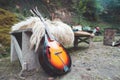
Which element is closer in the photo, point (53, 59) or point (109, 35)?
point (53, 59)

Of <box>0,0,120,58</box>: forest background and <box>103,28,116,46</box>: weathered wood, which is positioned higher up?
<box>0,0,120,58</box>: forest background

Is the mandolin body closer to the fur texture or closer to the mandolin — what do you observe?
the mandolin

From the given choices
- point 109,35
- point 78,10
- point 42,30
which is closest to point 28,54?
point 42,30

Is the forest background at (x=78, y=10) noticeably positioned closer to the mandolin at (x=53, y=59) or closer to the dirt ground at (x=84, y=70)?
the dirt ground at (x=84, y=70)

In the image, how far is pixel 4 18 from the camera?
188 inches

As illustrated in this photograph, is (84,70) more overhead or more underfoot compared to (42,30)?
more underfoot

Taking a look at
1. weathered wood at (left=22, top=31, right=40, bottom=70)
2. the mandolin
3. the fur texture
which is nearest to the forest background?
the fur texture

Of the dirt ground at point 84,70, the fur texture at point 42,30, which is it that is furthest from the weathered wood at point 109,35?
the fur texture at point 42,30

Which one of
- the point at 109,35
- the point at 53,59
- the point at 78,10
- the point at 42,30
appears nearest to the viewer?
the point at 53,59

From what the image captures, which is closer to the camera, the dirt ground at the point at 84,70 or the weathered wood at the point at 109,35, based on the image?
the dirt ground at the point at 84,70

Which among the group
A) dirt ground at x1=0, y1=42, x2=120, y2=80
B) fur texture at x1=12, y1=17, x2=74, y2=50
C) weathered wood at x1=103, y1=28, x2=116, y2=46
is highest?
fur texture at x1=12, y1=17, x2=74, y2=50

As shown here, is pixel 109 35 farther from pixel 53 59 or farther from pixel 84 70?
pixel 53 59

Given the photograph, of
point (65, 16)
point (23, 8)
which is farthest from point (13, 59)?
point (65, 16)

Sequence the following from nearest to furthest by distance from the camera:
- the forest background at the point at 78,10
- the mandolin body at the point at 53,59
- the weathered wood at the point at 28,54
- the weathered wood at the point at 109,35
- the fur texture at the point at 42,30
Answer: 1. the mandolin body at the point at 53,59
2. the fur texture at the point at 42,30
3. the weathered wood at the point at 28,54
4. the weathered wood at the point at 109,35
5. the forest background at the point at 78,10
